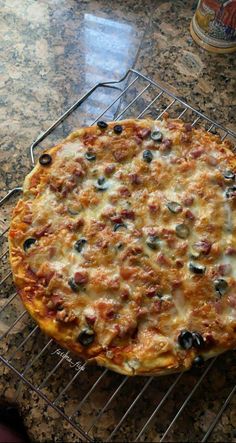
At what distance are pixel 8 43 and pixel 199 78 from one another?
89 cm

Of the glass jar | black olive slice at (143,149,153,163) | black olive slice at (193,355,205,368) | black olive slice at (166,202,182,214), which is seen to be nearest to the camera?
black olive slice at (193,355,205,368)

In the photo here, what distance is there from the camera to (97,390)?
1.59m

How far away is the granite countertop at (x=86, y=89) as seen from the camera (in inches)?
61.5

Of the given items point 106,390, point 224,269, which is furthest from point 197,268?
point 106,390

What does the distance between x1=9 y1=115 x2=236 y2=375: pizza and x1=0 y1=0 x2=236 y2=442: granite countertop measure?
167 millimetres

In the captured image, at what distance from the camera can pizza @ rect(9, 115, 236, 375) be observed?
1.50 metres

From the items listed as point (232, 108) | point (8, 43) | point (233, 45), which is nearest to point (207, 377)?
point (232, 108)

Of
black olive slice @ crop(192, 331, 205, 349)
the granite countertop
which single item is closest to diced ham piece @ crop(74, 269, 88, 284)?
the granite countertop

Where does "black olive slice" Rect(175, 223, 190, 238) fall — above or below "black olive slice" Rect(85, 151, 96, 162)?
below

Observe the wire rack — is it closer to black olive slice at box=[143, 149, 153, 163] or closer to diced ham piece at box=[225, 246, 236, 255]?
diced ham piece at box=[225, 246, 236, 255]

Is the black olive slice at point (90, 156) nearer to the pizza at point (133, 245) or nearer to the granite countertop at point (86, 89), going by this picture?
the pizza at point (133, 245)

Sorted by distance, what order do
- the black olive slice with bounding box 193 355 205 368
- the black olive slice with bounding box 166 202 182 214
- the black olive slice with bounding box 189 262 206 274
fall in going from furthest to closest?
the black olive slice with bounding box 166 202 182 214 < the black olive slice with bounding box 189 262 206 274 < the black olive slice with bounding box 193 355 205 368

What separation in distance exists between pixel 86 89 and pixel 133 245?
0.90m

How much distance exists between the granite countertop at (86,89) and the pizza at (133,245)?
17 centimetres
